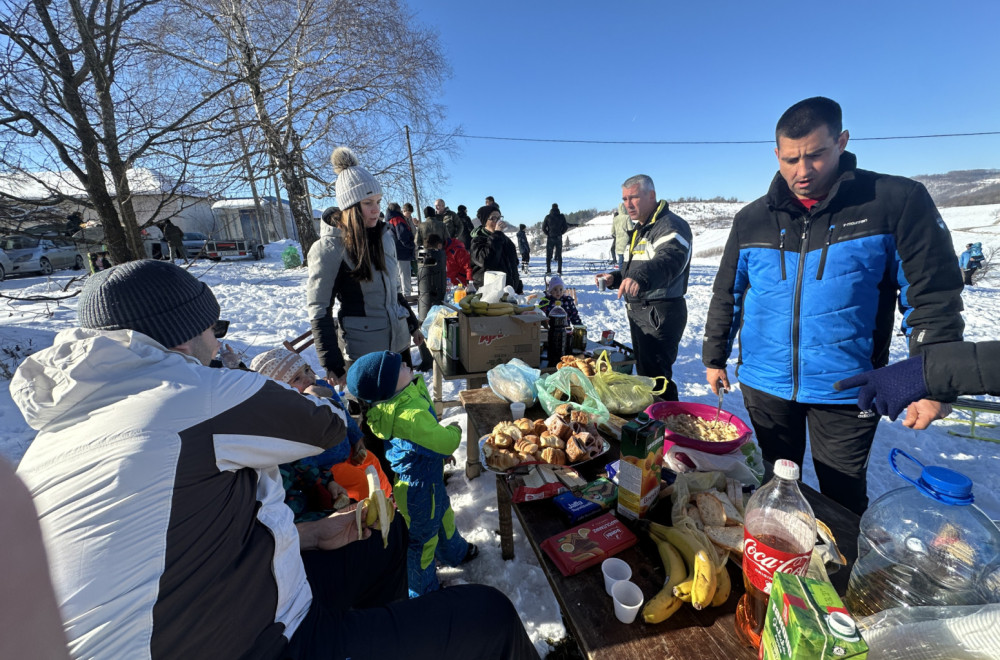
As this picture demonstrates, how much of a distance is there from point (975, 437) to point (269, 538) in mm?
5787

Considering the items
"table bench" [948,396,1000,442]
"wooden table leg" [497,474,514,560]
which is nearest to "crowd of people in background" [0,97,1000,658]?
"wooden table leg" [497,474,514,560]

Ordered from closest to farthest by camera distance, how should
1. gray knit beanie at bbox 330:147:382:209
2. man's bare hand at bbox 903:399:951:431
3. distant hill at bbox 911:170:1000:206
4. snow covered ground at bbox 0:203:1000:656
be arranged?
1. man's bare hand at bbox 903:399:951:431
2. snow covered ground at bbox 0:203:1000:656
3. gray knit beanie at bbox 330:147:382:209
4. distant hill at bbox 911:170:1000:206

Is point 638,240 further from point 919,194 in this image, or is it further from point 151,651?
point 151,651

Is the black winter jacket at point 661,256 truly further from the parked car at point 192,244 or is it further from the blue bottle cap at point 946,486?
the parked car at point 192,244

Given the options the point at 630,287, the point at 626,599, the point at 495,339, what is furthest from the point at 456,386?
the point at 626,599

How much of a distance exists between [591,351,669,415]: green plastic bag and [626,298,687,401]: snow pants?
1.19 m

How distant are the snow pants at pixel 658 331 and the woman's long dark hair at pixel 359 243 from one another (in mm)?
2396

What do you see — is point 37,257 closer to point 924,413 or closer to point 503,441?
point 503,441

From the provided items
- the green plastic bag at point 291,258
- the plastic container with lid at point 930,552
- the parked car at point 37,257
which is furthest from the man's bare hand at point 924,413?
the parked car at point 37,257

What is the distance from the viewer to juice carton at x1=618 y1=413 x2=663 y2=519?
1.38 m

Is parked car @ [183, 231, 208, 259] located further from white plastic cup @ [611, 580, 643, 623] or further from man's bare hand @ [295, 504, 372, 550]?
white plastic cup @ [611, 580, 643, 623]

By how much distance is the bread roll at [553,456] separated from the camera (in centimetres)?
181

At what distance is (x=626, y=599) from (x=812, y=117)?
85.1 inches

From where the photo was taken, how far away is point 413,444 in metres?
2.17
